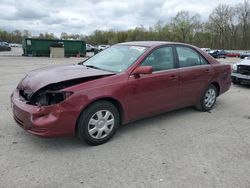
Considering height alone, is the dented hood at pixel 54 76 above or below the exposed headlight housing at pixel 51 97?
above

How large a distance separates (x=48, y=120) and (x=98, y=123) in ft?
2.46

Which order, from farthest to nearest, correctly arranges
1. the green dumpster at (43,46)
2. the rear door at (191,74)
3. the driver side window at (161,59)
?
1. the green dumpster at (43,46)
2. the rear door at (191,74)
3. the driver side window at (161,59)

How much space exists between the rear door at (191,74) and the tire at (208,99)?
16 cm

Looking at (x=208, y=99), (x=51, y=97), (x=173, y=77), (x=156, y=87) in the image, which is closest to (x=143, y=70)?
(x=156, y=87)

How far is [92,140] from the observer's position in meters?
3.99

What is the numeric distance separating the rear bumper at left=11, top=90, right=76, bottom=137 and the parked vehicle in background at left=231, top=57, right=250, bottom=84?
7.16 meters

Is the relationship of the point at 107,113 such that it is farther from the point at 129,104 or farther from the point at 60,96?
the point at 60,96

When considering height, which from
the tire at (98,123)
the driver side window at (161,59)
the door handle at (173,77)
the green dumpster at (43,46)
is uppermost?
the green dumpster at (43,46)

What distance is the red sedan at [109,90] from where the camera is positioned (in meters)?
3.69

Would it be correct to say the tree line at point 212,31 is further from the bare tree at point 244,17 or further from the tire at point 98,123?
the tire at point 98,123

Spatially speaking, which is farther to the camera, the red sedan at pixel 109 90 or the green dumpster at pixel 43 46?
the green dumpster at pixel 43 46

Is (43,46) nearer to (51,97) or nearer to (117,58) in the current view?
(117,58)

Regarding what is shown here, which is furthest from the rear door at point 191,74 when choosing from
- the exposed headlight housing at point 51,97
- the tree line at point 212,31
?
the tree line at point 212,31

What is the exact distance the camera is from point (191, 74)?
17.7 feet
